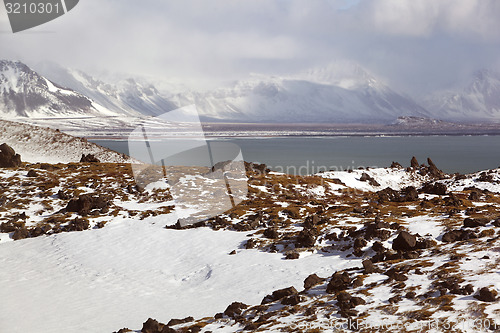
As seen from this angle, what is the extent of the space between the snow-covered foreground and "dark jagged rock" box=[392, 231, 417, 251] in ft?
7.54

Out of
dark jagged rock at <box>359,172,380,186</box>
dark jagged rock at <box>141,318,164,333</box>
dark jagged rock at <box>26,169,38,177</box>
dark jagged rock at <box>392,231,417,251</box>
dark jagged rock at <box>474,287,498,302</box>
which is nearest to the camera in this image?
dark jagged rock at <box>474,287,498,302</box>

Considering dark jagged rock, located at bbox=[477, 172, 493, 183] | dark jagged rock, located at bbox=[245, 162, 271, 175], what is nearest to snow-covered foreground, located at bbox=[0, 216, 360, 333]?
dark jagged rock, located at bbox=[245, 162, 271, 175]

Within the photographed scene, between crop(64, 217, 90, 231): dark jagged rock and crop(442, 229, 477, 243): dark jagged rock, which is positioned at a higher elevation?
crop(64, 217, 90, 231): dark jagged rock

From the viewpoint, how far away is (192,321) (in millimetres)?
18984

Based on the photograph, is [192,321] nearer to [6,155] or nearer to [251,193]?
[251,193]

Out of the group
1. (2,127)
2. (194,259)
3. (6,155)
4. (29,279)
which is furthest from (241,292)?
(2,127)

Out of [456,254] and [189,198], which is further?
[189,198]

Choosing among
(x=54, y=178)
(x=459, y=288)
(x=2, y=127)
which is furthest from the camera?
(x=2, y=127)

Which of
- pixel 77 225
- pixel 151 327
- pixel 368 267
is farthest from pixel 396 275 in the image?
pixel 77 225

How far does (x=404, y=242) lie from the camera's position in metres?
23.7

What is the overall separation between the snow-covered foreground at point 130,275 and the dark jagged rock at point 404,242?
2.30 metres

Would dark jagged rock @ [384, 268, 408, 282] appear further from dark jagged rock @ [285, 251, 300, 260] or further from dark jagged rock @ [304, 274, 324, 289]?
dark jagged rock @ [285, 251, 300, 260]

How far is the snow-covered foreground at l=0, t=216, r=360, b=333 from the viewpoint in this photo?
20781 mm

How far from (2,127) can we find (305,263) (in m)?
75.4
